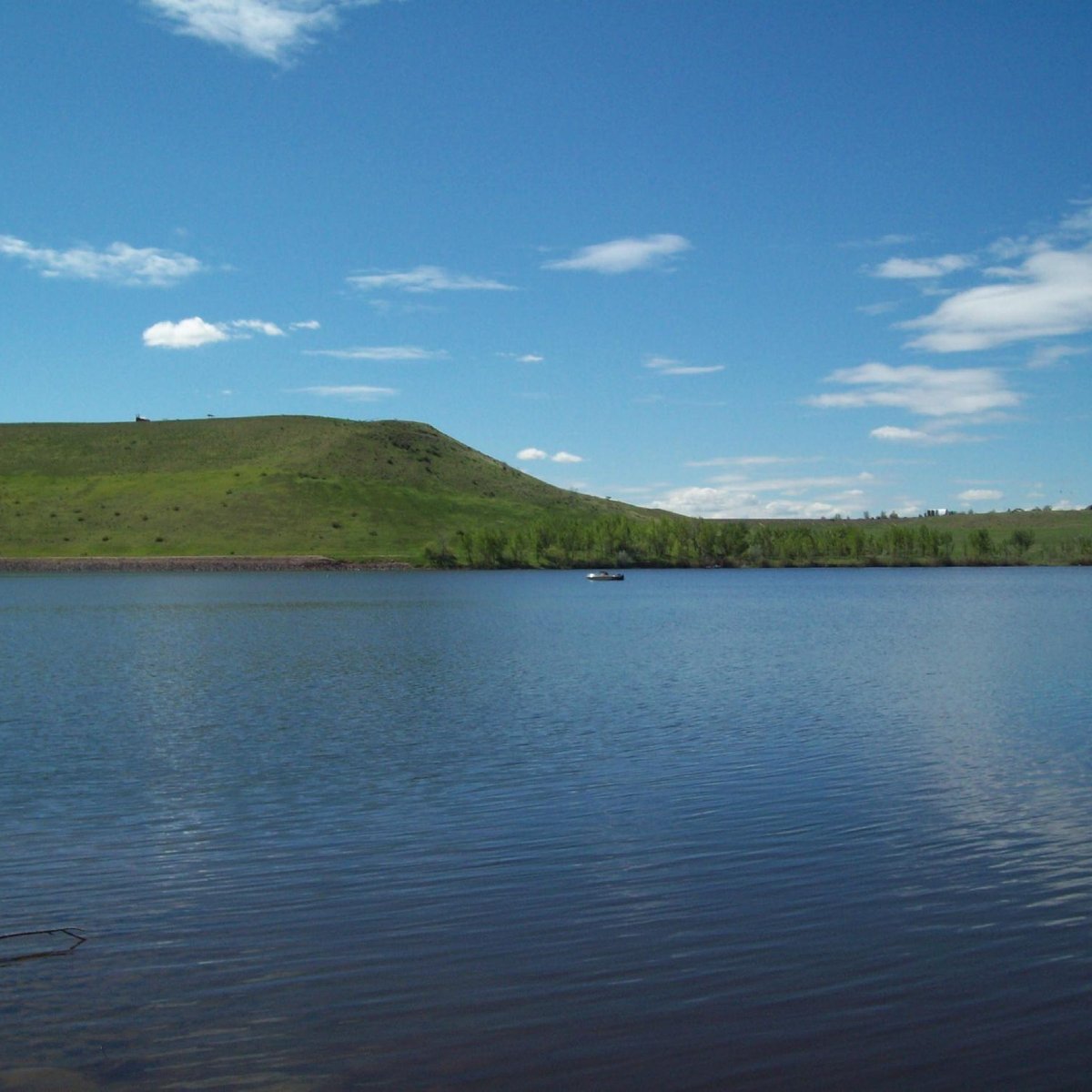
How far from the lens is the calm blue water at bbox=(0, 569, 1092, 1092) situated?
11.2 metres

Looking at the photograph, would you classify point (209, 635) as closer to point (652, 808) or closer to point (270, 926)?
point (652, 808)

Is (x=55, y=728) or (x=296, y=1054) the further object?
(x=55, y=728)

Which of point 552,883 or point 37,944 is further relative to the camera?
point 552,883

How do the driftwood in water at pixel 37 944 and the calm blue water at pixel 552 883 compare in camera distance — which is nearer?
the calm blue water at pixel 552 883

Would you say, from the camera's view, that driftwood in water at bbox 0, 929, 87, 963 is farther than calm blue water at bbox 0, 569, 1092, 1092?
Yes

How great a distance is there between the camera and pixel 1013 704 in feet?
121

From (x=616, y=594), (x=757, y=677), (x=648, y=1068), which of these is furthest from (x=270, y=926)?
(x=616, y=594)

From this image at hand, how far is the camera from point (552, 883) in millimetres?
16922

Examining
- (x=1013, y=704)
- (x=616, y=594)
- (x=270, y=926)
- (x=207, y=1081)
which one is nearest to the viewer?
(x=207, y=1081)

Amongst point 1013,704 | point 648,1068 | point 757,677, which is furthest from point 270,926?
point 757,677

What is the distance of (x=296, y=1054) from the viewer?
36.0ft

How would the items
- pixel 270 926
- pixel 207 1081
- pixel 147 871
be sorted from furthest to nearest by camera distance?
pixel 147 871 < pixel 270 926 < pixel 207 1081

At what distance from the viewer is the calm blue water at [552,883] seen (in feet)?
36.7

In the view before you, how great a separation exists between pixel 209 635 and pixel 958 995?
64.5m
